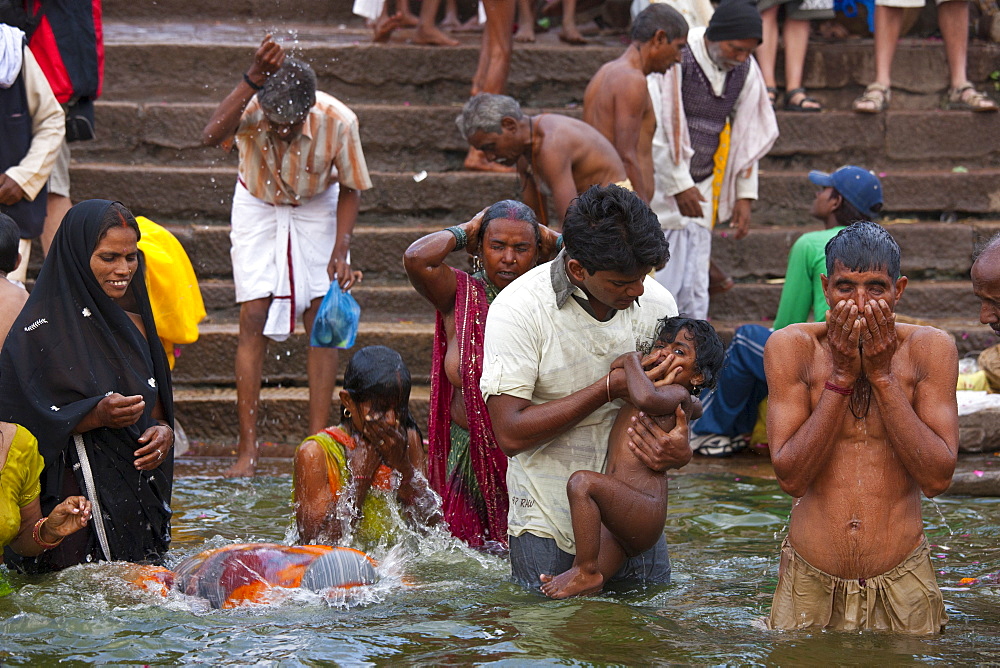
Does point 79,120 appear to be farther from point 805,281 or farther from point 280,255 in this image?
point 805,281

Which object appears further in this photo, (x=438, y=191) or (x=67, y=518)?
(x=438, y=191)

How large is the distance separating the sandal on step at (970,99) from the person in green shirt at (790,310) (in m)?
2.94

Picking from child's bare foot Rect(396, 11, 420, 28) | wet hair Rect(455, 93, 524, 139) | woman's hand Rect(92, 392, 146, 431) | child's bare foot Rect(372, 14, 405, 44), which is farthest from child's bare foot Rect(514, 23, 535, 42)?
woman's hand Rect(92, 392, 146, 431)

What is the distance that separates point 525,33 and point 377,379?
5943 mm

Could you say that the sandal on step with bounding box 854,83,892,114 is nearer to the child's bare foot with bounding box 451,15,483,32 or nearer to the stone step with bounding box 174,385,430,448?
the child's bare foot with bounding box 451,15,483,32

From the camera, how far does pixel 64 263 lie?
15.8 feet

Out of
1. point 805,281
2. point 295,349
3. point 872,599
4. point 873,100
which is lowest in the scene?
point 872,599

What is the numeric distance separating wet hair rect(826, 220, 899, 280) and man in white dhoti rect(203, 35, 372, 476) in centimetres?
382

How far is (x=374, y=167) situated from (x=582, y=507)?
228 inches

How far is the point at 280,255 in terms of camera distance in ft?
23.4

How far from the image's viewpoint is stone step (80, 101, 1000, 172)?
9320mm

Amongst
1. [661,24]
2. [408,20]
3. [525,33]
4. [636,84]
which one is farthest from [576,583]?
[408,20]

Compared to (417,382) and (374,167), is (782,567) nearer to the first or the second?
(417,382)

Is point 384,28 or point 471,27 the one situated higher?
point 471,27
